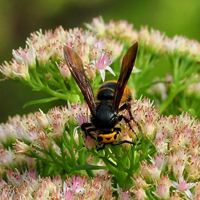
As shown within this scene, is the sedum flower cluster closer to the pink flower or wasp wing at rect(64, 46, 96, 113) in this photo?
the pink flower

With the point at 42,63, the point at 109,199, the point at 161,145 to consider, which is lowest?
the point at 109,199

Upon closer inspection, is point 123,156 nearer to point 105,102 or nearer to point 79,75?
point 105,102

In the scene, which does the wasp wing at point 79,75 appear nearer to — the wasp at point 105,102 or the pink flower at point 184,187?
the wasp at point 105,102

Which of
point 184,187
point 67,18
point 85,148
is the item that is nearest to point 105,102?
point 85,148

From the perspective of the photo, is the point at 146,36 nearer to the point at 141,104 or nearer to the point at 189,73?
the point at 189,73

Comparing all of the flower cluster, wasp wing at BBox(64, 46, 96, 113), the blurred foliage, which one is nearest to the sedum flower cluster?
the flower cluster

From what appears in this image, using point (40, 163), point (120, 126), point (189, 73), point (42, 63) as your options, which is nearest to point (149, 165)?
point (120, 126)

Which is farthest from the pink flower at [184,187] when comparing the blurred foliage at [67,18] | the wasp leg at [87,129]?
the blurred foliage at [67,18]
